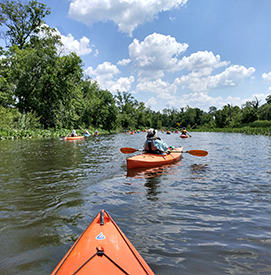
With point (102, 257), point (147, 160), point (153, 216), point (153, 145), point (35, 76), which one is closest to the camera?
point (102, 257)

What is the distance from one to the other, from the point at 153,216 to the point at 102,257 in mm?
1997

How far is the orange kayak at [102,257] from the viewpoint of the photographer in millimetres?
1841

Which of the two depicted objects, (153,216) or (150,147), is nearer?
(153,216)

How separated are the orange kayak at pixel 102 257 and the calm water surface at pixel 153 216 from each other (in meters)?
0.58

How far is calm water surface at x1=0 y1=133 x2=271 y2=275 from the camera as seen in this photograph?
2.58 metres

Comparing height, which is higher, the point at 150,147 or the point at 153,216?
the point at 150,147

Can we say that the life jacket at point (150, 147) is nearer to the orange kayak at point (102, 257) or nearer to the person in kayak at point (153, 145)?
the person in kayak at point (153, 145)

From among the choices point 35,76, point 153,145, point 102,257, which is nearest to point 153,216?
point 102,257

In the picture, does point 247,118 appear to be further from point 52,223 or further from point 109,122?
point 52,223

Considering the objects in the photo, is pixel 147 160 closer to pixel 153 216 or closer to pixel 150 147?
pixel 150 147

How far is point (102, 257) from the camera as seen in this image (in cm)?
197

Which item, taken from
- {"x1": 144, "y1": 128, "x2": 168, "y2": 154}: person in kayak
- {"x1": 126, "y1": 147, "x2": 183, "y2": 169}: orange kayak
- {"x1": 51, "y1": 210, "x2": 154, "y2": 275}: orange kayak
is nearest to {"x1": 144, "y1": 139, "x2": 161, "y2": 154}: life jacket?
{"x1": 144, "y1": 128, "x2": 168, "y2": 154}: person in kayak

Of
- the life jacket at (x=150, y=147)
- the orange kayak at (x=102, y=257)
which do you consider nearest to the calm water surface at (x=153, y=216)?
the orange kayak at (x=102, y=257)

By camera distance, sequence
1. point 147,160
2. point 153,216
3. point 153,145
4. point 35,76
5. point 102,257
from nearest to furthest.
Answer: point 102,257
point 153,216
point 147,160
point 153,145
point 35,76
